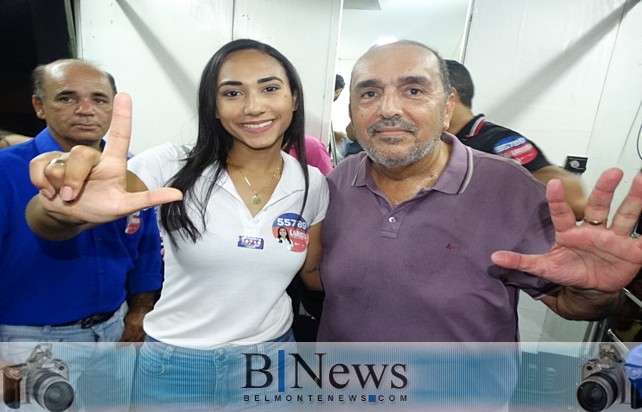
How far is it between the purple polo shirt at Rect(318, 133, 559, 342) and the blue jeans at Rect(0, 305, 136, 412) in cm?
79

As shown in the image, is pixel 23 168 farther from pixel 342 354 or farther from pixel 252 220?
pixel 342 354

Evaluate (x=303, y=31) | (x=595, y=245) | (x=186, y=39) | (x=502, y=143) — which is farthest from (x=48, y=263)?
(x=303, y=31)

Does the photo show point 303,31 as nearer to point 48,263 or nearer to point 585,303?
point 48,263

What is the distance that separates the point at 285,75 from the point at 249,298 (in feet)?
1.99

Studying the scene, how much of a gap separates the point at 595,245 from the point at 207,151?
92 centimetres

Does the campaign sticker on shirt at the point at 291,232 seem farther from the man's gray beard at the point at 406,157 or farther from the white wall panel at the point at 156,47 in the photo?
the white wall panel at the point at 156,47

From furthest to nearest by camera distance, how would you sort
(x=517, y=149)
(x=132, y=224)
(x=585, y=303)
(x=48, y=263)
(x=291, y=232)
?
(x=517, y=149) → (x=132, y=224) → (x=48, y=263) → (x=291, y=232) → (x=585, y=303)

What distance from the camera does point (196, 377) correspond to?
35.4 inches

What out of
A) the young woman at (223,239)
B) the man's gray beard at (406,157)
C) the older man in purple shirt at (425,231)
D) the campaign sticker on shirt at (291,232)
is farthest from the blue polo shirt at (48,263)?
the man's gray beard at (406,157)

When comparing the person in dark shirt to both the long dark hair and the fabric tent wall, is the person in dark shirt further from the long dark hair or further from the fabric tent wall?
the fabric tent wall

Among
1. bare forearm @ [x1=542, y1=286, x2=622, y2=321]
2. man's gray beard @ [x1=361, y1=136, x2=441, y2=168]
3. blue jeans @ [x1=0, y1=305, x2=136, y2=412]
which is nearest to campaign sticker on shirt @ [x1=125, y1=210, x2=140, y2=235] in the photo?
blue jeans @ [x1=0, y1=305, x2=136, y2=412]

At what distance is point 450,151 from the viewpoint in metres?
1.06

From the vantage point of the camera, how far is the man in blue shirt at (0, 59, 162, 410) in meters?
1.04

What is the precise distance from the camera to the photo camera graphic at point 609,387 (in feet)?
3.29
